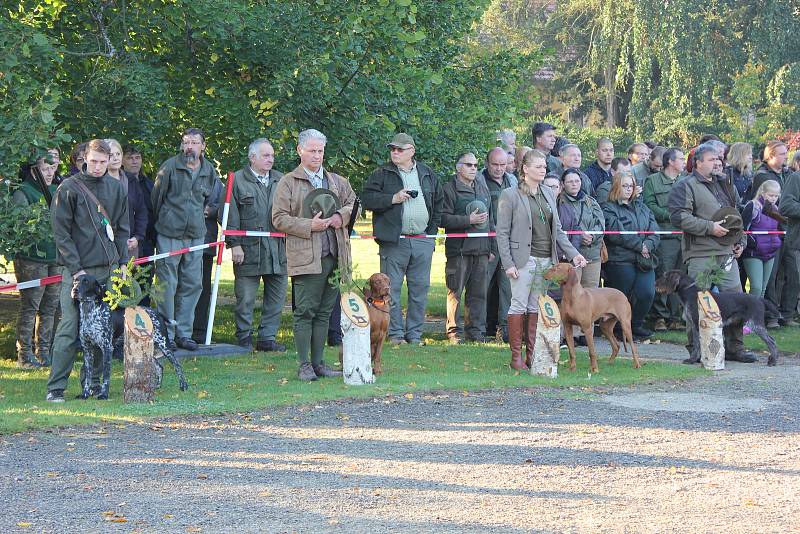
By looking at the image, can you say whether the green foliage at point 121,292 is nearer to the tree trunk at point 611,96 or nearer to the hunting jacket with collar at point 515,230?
the hunting jacket with collar at point 515,230

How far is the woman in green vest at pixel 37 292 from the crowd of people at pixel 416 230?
2cm

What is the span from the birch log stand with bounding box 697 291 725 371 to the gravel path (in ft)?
6.51

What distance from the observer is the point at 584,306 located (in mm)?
11805

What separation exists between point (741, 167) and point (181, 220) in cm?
803

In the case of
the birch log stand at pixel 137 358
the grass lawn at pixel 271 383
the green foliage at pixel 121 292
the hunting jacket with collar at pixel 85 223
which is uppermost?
the hunting jacket with collar at pixel 85 223

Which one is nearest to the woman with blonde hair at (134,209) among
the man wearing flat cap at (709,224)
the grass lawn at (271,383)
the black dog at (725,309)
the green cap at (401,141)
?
the grass lawn at (271,383)

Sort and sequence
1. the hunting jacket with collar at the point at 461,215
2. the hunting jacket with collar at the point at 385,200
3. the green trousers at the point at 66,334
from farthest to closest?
the hunting jacket with collar at the point at 461,215, the hunting jacket with collar at the point at 385,200, the green trousers at the point at 66,334

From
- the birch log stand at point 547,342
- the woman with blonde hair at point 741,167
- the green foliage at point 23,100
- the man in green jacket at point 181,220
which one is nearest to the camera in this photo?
the green foliage at point 23,100

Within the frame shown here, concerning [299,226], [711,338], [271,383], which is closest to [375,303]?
[299,226]

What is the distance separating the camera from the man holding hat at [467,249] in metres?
14.3

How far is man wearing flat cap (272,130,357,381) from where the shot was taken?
1059 cm

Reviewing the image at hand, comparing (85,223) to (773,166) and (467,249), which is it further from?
(773,166)

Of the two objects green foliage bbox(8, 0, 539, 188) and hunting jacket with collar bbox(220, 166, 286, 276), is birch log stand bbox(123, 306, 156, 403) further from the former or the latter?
green foliage bbox(8, 0, 539, 188)

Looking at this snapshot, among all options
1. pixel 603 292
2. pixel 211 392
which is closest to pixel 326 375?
pixel 211 392
